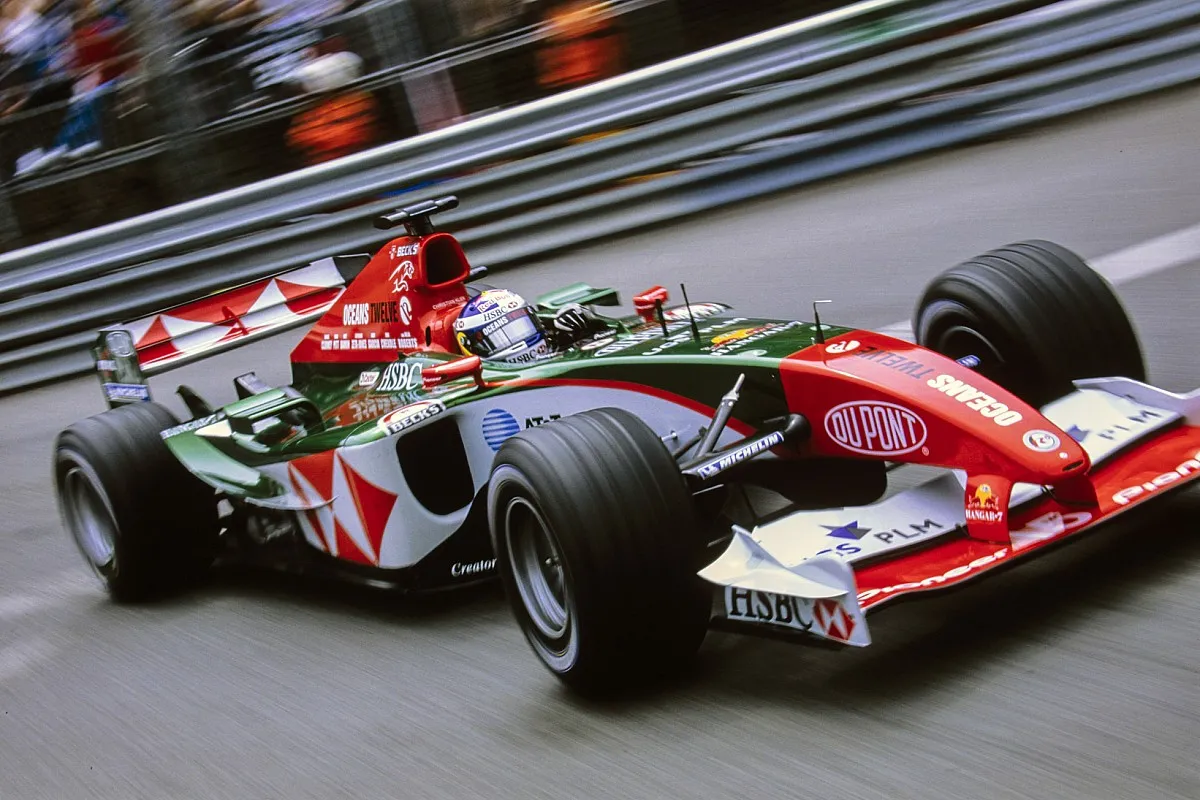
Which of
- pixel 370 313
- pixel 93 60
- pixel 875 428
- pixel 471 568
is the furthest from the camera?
pixel 93 60

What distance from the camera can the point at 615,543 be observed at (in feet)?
11.6

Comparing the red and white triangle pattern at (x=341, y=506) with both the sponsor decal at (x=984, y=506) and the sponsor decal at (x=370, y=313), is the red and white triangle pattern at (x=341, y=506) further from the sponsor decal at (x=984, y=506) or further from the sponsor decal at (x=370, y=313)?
the sponsor decal at (x=984, y=506)

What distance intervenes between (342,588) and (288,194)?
5781mm

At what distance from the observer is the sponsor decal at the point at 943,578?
3.36 metres

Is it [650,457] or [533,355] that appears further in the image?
[533,355]

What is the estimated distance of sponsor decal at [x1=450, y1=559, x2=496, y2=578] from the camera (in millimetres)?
4746

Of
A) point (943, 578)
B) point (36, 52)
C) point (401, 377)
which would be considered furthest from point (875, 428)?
point (36, 52)

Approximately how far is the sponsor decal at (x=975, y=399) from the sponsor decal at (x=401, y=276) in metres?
2.38

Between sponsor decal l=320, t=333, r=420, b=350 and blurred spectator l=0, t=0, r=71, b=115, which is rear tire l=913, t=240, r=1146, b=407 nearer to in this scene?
sponsor decal l=320, t=333, r=420, b=350

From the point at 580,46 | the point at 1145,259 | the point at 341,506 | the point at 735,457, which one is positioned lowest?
the point at 1145,259

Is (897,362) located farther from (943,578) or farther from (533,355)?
(533,355)

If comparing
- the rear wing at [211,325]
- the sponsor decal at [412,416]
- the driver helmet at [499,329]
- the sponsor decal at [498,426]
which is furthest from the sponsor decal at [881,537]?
the rear wing at [211,325]

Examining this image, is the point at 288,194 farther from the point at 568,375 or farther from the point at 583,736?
the point at 583,736

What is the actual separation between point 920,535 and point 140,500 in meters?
3.27
